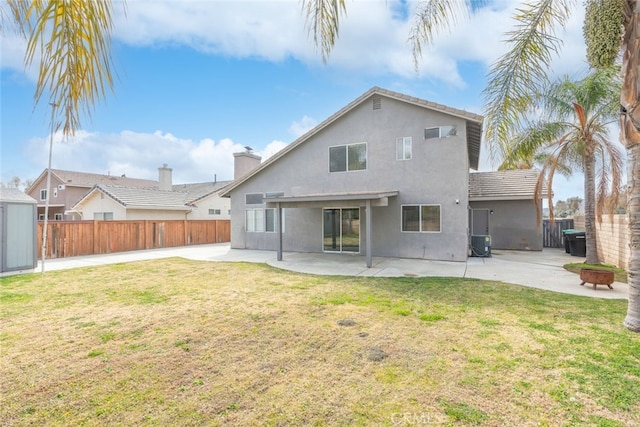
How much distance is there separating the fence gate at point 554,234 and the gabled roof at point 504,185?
2.99 metres

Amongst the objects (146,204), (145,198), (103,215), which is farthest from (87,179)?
(146,204)

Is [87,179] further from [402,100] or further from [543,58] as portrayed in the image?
[543,58]

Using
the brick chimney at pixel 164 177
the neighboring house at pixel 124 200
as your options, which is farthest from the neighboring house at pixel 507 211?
the brick chimney at pixel 164 177

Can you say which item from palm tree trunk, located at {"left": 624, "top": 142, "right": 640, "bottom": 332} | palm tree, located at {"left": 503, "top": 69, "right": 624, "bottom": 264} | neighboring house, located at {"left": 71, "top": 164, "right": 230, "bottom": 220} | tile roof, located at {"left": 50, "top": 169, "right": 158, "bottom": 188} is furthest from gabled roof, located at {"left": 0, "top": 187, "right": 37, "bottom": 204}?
tile roof, located at {"left": 50, "top": 169, "right": 158, "bottom": 188}

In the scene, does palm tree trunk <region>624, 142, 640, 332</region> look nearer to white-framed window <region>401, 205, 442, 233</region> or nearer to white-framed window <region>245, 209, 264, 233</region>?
white-framed window <region>401, 205, 442, 233</region>

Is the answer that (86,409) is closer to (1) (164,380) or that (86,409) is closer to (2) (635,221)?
(1) (164,380)

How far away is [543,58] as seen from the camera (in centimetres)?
525

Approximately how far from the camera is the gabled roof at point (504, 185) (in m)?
15.3

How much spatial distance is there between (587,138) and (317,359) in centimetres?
1216

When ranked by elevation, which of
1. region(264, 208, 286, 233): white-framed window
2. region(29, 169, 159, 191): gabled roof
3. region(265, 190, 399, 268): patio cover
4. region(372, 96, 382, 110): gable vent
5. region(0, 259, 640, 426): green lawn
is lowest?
region(0, 259, 640, 426): green lawn

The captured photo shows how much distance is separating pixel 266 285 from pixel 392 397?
568 centimetres

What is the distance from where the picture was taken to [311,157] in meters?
15.0

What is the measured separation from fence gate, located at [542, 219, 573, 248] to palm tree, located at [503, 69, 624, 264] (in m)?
6.66

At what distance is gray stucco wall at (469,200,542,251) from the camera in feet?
51.6
